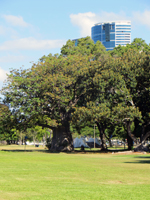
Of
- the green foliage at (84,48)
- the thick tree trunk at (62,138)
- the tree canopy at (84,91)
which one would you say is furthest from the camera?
the green foliage at (84,48)

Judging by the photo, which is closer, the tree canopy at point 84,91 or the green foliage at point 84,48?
the tree canopy at point 84,91

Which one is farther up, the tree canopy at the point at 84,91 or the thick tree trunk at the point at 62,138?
the tree canopy at the point at 84,91

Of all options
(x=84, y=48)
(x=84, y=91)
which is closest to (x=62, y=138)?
(x=84, y=91)

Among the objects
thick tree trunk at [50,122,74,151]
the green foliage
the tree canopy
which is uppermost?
the green foliage

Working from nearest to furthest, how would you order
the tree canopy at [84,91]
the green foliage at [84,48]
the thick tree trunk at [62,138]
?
the tree canopy at [84,91] → the thick tree trunk at [62,138] → the green foliage at [84,48]

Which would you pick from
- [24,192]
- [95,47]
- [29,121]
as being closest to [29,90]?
[29,121]

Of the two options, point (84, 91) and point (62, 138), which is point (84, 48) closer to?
point (84, 91)

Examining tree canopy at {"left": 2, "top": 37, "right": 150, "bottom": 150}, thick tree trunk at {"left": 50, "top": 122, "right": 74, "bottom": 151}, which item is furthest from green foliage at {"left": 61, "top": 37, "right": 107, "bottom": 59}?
thick tree trunk at {"left": 50, "top": 122, "right": 74, "bottom": 151}

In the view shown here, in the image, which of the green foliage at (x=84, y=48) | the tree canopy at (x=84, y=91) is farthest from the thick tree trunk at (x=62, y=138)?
the green foliage at (x=84, y=48)

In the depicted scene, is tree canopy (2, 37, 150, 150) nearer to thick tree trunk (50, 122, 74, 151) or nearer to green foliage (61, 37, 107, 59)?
thick tree trunk (50, 122, 74, 151)

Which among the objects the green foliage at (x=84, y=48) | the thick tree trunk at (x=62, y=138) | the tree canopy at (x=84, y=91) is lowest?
the thick tree trunk at (x=62, y=138)

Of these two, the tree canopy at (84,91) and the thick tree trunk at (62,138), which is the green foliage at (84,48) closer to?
the tree canopy at (84,91)

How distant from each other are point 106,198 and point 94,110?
35.2 metres

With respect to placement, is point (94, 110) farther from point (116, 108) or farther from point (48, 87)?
point (48, 87)
